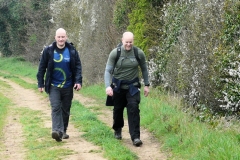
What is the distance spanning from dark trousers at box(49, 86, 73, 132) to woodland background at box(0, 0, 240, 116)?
117 inches

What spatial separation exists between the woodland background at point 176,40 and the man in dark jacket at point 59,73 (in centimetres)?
294

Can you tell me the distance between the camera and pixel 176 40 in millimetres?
13258

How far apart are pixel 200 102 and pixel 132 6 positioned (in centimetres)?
836

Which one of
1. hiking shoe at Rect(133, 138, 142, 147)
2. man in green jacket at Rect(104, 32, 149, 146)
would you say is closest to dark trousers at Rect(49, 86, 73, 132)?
man in green jacket at Rect(104, 32, 149, 146)

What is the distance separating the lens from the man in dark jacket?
336 inches

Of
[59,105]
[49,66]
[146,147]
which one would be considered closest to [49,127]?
[59,105]

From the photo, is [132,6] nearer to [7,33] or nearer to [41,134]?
[41,134]

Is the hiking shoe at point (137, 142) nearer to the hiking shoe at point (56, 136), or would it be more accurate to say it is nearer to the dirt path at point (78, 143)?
the dirt path at point (78, 143)

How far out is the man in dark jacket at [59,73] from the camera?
852 cm

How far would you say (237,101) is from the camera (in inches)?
330

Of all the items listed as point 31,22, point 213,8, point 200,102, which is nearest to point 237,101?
point 200,102

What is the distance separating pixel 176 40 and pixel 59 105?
18.6 ft

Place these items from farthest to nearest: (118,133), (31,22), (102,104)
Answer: (31,22)
(102,104)
(118,133)

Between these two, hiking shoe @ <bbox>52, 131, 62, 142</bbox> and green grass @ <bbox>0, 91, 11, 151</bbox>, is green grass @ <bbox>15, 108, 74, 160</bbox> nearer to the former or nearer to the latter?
hiking shoe @ <bbox>52, 131, 62, 142</bbox>
